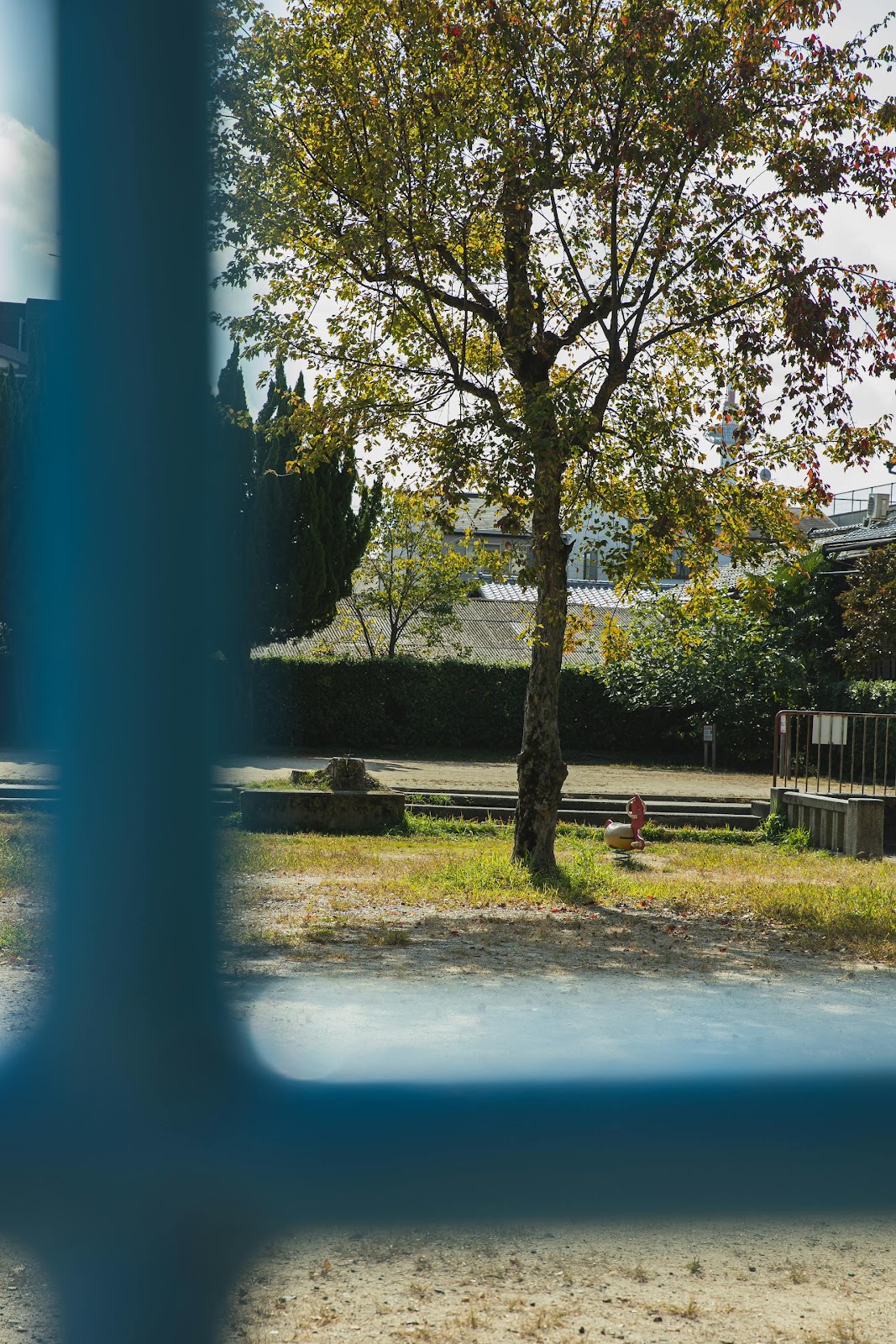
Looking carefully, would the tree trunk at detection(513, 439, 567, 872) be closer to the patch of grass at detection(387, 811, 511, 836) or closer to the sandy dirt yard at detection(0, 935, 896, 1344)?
the patch of grass at detection(387, 811, 511, 836)

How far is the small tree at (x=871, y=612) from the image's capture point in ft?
Answer: 80.7

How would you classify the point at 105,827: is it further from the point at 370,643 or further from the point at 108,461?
the point at 370,643

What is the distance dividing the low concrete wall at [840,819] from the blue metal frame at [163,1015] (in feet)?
46.7

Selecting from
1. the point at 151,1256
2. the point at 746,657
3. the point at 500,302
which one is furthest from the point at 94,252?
the point at 746,657

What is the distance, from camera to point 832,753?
54.9 feet

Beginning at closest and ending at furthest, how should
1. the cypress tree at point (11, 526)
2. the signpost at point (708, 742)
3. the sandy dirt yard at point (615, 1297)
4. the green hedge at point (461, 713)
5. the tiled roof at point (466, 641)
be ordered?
the cypress tree at point (11, 526) → the sandy dirt yard at point (615, 1297) → the signpost at point (708, 742) → the green hedge at point (461, 713) → the tiled roof at point (466, 641)

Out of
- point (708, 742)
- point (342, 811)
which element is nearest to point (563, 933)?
point (342, 811)

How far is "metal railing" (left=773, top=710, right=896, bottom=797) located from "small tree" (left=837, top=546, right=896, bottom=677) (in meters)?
5.97

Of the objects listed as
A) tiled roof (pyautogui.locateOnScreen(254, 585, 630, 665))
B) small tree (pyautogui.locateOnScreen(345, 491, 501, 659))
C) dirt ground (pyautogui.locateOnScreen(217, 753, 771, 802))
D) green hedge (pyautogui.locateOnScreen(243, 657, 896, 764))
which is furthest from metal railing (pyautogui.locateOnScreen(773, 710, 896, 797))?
small tree (pyautogui.locateOnScreen(345, 491, 501, 659))

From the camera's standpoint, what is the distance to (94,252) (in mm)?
676

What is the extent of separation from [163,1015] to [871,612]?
26052mm

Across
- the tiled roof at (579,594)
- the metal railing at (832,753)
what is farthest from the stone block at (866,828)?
the tiled roof at (579,594)

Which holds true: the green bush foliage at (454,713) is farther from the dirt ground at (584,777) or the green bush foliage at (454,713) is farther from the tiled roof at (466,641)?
the dirt ground at (584,777)

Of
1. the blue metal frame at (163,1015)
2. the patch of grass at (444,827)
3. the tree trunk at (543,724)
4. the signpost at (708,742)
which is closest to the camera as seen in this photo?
the blue metal frame at (163,1015)
